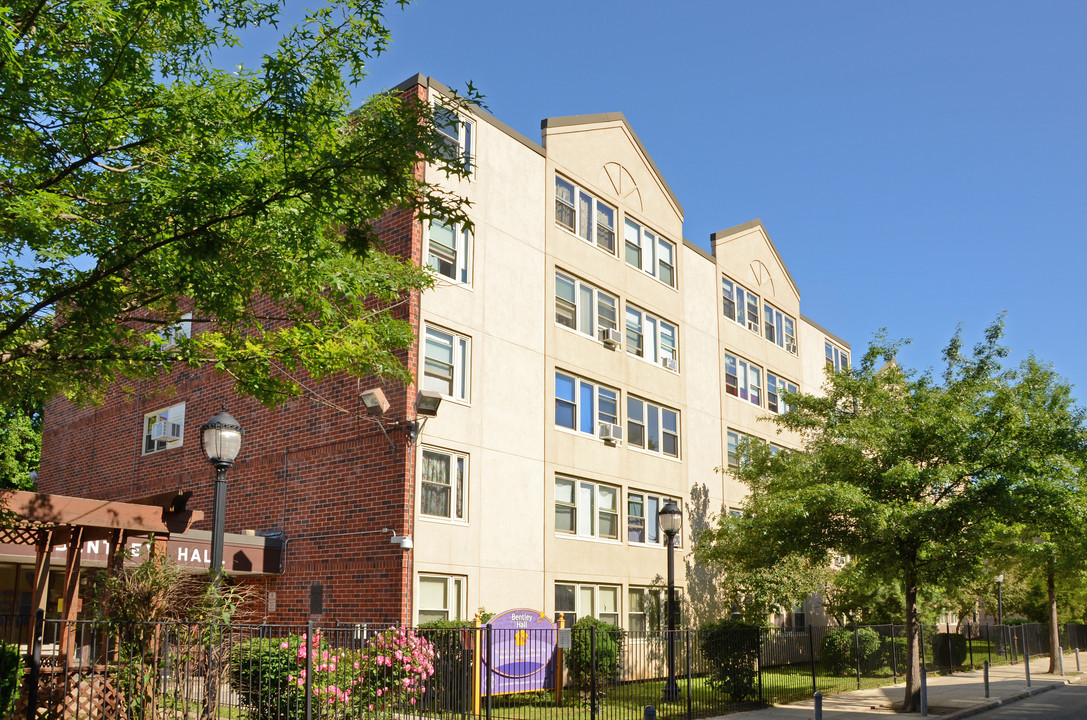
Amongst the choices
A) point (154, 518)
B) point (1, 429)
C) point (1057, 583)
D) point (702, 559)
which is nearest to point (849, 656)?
point (702, 559)

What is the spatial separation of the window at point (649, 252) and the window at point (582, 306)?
1.96 meters

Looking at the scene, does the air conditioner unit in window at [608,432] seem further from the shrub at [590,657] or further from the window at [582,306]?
the shrub at [590,657]

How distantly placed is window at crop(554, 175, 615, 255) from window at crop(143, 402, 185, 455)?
11.9 metres

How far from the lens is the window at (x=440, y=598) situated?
1961cm

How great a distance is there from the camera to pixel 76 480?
30.9 metres

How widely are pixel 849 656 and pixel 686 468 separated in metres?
7.29

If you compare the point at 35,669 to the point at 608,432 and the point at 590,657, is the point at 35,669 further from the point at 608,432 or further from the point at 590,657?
the point at 608,432

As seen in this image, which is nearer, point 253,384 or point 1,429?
point 253,384

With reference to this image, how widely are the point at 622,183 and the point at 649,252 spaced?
90.4 inches

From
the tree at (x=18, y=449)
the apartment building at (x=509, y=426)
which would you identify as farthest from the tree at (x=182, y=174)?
the tree at (x=18, y=449)

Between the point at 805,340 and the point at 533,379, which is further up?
the point at 805,340

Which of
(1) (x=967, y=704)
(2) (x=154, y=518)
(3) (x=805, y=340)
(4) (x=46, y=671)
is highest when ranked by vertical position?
(3) (x=805, y=340)

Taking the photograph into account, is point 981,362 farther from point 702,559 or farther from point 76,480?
point 76,480

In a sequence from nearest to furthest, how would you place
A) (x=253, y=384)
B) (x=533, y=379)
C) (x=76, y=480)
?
(x=253, y=384) < (x=533, y=379) < (x=76, y=480)
